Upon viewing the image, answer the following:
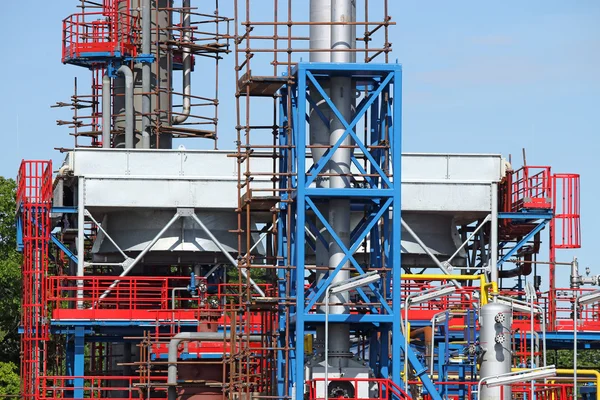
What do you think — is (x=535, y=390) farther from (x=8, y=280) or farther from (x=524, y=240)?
(x=8, y=280)

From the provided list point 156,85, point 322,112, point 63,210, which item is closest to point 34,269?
point 63,210

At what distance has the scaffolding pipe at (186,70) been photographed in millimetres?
59750

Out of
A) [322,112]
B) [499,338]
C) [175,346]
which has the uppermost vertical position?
[322,112]

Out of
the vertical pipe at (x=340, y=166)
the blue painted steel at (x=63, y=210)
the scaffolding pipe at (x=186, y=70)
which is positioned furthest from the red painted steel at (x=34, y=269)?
the vertical pipe at (x=340, y=166)

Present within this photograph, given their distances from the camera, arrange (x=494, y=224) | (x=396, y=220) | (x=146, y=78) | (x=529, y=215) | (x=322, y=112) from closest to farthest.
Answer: (x=396, y=220) < (x=322, y=112) < (x=494, y=224) < (x=529, y=215) < (x=146, y=78)

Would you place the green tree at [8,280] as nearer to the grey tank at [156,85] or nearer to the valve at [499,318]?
the grey tank at [156,85]

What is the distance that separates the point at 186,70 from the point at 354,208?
76.9 ft

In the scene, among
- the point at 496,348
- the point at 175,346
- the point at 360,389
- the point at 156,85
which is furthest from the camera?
the point at 156,85

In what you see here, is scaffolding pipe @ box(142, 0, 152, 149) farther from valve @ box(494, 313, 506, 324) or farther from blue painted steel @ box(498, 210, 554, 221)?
valve @ box(494, 313, 506, 324)

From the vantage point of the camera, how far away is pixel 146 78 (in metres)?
58.1

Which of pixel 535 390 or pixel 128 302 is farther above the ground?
pixel 128 302

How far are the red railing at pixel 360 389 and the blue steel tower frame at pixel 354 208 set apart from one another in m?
0.34

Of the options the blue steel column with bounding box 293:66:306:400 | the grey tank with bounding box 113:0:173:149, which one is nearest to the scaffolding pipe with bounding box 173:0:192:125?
the grey tank with bounding box 113:0:173:149

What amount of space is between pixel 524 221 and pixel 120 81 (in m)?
16.3
